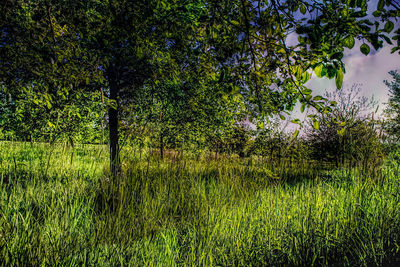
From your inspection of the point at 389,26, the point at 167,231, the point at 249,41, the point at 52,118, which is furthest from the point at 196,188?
the point at 52,118

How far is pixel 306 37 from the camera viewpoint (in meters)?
1.50

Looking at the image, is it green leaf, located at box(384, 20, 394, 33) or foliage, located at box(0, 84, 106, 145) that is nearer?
green leaf, located at box(384, 20, 394, 33)

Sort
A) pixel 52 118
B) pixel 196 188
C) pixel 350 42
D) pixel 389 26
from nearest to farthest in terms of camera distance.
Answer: pixel 389 26 → pixel 350 42 → pixel 196 188 → pixel 52 118

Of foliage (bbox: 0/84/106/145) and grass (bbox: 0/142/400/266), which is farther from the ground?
foliage (bbox: 0/84/106/145)

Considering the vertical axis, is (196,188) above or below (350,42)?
below

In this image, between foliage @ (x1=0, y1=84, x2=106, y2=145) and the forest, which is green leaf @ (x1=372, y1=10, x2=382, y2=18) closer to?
the forest

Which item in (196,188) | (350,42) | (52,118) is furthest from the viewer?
(52,118)

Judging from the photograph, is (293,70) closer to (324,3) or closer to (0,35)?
(324,3)

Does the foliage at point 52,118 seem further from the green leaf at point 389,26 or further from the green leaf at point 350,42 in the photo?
the green leaf at point 389,26

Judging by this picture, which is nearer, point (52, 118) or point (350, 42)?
point (350, 42)

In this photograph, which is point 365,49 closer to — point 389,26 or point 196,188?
point 389,26

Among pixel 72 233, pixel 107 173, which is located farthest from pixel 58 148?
pixel 107 173

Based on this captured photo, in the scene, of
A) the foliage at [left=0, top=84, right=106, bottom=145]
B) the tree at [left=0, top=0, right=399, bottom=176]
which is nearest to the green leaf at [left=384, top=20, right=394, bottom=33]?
the tree at [left=0, top=0, right=399, bottom=176]

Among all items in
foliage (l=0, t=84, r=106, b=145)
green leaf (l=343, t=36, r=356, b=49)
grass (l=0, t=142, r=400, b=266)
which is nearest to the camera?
green leaf (l=343, t=36, r=356, b=49)
